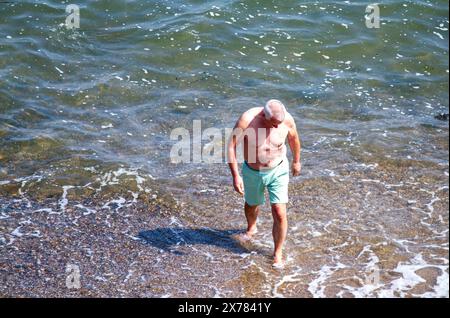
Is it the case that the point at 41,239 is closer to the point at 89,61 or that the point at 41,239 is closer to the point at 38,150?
the point at 38,150

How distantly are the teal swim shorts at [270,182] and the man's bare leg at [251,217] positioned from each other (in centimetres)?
32

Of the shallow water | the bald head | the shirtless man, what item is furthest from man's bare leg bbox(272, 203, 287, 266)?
the bald head

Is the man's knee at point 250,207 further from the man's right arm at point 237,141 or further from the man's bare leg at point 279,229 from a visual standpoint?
the man's right arm at point 237,141

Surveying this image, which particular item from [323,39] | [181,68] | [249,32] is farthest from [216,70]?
[323,39]

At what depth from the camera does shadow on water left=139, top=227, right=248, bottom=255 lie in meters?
8.23

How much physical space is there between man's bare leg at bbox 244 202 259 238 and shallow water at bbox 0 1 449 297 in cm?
24

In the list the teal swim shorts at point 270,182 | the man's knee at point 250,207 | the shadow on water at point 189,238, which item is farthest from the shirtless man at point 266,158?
the shadow on water at point 189,238

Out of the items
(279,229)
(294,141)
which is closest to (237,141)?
(294,141)

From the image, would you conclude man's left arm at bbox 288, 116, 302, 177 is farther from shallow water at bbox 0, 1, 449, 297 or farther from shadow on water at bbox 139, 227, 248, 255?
shadow on water at bbox 139, 227, 248, 255

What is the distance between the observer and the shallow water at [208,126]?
25.5 feet

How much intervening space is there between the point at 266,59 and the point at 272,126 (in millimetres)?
6248

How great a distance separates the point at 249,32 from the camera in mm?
14422

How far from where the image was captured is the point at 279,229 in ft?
25.2

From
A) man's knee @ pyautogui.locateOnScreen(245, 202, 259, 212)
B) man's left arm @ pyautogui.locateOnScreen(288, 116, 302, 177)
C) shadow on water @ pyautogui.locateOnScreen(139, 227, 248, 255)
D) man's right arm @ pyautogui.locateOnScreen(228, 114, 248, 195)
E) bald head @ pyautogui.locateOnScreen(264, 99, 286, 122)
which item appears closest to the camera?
bald head @ pyautogui.locateOnScreen(264, 99, 286, 122)
